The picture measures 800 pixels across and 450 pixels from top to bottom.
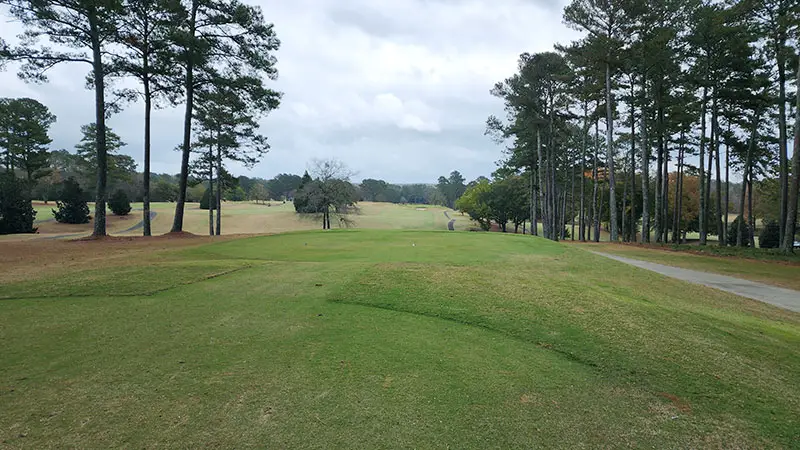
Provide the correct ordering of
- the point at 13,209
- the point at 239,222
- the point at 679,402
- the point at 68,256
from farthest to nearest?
the point at 239,222 → the point at 13,209 → the point at 68,256 → the point at 679,402

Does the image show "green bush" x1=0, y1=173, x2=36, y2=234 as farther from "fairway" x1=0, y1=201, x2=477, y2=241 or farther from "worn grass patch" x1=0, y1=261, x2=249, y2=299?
"worn grass patch" x1=0, y1=261, x2=249, y2=299

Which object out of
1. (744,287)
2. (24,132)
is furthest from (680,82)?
(24,132)

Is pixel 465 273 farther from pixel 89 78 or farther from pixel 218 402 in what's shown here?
pixel 89 78

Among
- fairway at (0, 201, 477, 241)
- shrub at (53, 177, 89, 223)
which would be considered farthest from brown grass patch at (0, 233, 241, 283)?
shrub at (53, 177, 89, 223)

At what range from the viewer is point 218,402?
289cm

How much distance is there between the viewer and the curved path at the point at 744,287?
8703mm

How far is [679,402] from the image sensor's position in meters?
3.28

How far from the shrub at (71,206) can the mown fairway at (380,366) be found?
39997 millimetres

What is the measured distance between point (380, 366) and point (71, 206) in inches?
1866

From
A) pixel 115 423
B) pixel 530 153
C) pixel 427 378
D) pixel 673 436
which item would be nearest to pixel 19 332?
pixel 115 423

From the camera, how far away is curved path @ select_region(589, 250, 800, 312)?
28.6 feet

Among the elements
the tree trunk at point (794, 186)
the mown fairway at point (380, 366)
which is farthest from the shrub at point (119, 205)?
the tree trunk at point (794, 186)

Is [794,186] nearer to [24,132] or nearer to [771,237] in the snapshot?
[771,237]

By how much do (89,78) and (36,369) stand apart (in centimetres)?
2105
